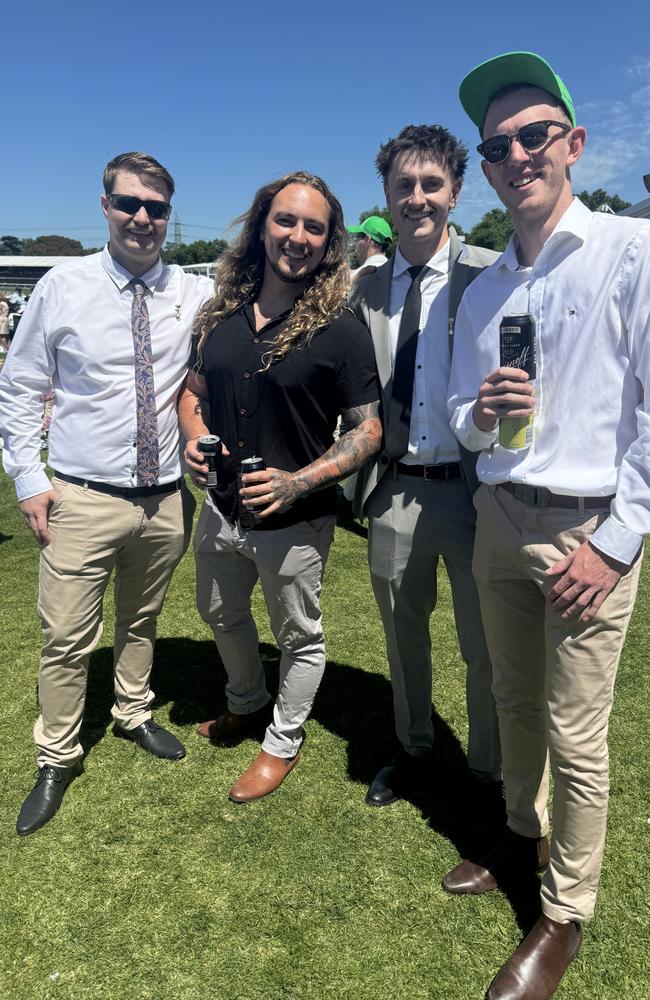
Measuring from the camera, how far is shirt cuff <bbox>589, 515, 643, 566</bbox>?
188 centimetres

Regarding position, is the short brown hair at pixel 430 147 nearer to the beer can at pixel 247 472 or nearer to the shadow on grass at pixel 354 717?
the beer can at pixel 247 472

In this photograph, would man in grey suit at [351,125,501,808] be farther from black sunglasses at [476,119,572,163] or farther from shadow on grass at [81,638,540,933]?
black sunglasses at [476,119,572,163]

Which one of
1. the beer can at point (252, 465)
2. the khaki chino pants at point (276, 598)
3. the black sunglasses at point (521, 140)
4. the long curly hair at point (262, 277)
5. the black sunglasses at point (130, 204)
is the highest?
the black sunglasses at point (521, 140)

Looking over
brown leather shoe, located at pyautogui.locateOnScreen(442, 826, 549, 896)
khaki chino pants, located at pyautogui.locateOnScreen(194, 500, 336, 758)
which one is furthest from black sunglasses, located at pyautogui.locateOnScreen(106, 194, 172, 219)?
brown leather shoe, located at pyautogui.locateOnScreen(442, 826, 549, 896)

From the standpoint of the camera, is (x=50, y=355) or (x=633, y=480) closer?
(x=633, y=480)

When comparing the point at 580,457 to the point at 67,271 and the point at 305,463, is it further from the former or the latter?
the point at 67,271

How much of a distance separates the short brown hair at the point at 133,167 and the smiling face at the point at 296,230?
54 centimetres

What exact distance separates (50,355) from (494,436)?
1.88 m

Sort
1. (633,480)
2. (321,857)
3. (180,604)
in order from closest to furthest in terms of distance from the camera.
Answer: (633,480), (321,857), (180,604)

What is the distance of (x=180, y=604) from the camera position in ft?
17.0

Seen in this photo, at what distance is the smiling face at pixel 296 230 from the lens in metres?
2.73

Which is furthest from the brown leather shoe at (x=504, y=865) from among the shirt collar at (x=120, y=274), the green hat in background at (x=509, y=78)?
the shirt collar at (x=120, y=274)

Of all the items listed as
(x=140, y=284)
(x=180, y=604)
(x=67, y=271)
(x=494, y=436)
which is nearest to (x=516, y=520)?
(x=494, y=436)

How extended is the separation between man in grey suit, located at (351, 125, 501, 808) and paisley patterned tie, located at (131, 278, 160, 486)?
2.99 feet
